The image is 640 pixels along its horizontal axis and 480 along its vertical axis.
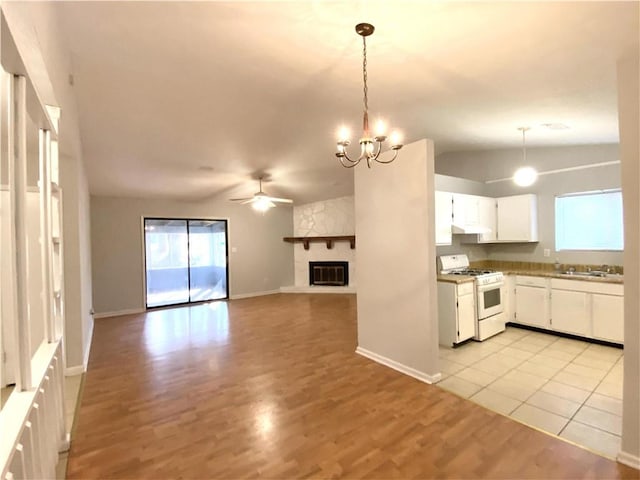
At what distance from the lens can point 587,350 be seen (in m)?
3.76

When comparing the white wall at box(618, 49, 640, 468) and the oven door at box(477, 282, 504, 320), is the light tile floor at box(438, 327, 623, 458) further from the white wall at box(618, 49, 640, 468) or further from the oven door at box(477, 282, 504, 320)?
the oven door at box(477, 282, 504, 320)

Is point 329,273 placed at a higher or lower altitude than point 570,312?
higher

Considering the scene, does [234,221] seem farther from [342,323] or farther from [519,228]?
[519,228]

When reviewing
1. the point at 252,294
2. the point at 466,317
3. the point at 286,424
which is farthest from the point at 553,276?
the point at 252,294

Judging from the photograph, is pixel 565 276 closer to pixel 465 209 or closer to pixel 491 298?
pixel 491 298

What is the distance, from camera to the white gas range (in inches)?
162

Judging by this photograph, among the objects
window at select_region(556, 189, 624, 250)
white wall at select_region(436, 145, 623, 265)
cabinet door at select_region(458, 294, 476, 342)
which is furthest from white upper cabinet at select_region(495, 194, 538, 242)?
cabinet door at select_region(458, 294, 476, 342)

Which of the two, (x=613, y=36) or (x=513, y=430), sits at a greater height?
(x=613, y=36)

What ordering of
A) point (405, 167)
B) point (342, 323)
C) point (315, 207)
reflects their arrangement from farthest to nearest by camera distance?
1. point (315, 207)
2. point (342, 323)
3. point (405, 167)

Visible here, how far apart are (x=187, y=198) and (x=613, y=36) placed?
6.73 meters

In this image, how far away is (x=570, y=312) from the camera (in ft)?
13.4

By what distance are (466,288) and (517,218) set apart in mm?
1807

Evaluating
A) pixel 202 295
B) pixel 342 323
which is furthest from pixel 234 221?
pixel 342 323

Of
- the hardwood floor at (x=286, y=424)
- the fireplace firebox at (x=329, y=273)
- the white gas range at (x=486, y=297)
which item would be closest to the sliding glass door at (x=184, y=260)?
the fireplace firebox at (x=329, y=273)
